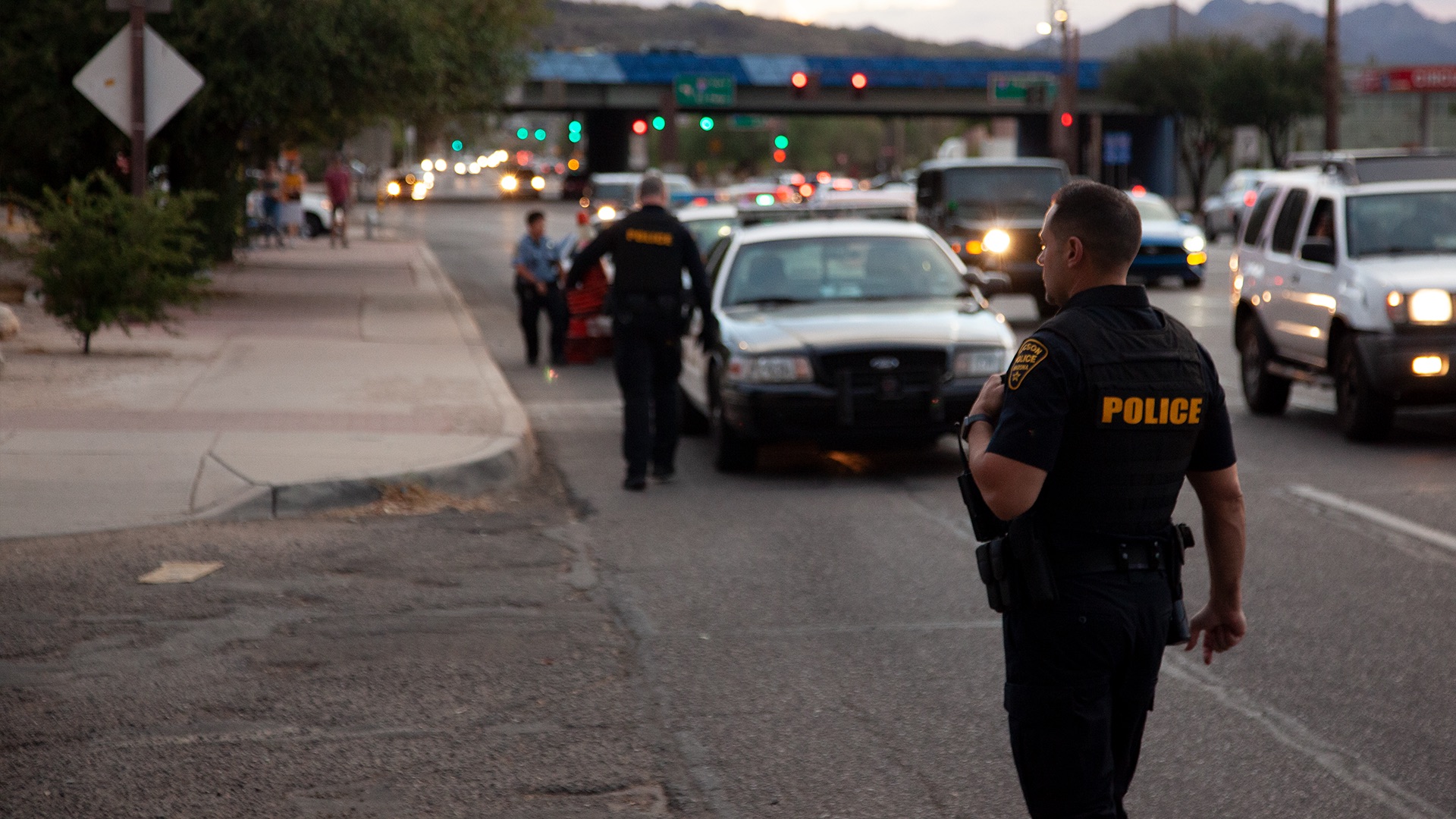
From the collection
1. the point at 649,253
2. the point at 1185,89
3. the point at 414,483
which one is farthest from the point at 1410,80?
the point at 414,483

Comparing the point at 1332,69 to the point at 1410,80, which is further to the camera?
the point at 1410,80

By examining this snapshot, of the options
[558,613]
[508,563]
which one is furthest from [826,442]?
[558,613]

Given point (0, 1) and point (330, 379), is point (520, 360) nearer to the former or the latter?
point (330, 379)

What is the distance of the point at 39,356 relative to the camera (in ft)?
49.4

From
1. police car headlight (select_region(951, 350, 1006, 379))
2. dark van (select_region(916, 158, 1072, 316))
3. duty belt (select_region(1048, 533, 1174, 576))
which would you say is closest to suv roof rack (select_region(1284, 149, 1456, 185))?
police car headlight (select_region(951, 350, 1006, 379))

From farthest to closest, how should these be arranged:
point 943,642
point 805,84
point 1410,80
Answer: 1. point 1410,80
2. point 805,84
3. point 943,642

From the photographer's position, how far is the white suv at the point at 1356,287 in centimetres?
1133

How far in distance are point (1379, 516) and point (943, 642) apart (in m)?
3.68

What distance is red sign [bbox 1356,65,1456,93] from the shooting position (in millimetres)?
67812

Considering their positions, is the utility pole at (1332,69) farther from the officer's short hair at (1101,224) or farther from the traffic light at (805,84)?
the officer's short hair at (1101,224)

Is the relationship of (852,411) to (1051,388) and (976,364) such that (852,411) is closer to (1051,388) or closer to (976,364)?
(976,364)

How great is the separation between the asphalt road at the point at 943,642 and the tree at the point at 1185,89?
6187cm

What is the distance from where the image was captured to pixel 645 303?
400 inches

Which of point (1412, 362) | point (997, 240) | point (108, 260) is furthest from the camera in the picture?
point (997, 240)
